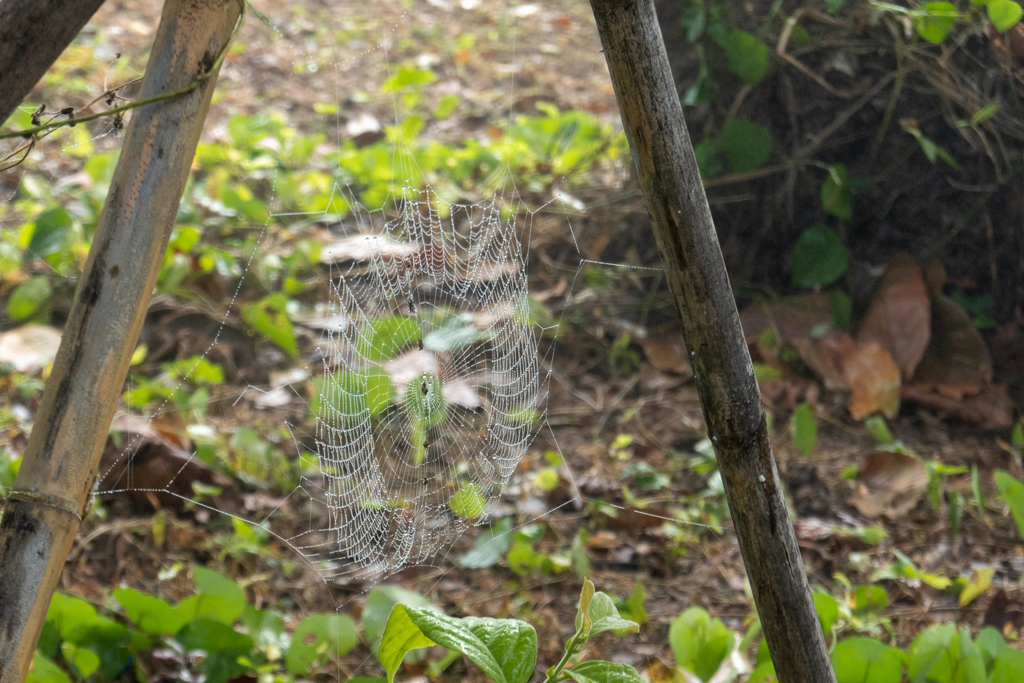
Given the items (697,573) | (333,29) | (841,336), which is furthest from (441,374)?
(333,29)

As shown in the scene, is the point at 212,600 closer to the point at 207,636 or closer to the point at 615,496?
the point at 207,636

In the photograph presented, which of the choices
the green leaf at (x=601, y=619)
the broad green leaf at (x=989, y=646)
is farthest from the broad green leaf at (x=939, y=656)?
the green leaf at (x=601, y=619)

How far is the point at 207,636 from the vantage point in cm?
127

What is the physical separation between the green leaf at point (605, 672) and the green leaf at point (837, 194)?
5.19 ft

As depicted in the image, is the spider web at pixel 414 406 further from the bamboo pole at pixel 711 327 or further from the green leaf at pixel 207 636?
the bamboo pole at pixel 711 327

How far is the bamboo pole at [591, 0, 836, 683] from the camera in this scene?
785 mm

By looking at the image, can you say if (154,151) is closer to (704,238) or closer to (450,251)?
(704,238)

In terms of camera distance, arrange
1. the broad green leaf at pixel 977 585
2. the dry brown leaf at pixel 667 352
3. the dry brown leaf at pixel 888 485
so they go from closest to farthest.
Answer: the broad green leaf at pixel 977 585 → the dry brown leaf at pixel 888 485 → the dry brown leaf at pixel 667 352

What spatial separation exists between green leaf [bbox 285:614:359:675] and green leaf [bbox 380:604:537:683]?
1.43 feet

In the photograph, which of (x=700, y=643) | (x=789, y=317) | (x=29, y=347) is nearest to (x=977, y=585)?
(x=700, y=643)

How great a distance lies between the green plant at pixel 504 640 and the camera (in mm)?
796

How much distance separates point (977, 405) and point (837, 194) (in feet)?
2.12

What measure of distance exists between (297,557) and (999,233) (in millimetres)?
1917

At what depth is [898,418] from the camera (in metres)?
2.02
